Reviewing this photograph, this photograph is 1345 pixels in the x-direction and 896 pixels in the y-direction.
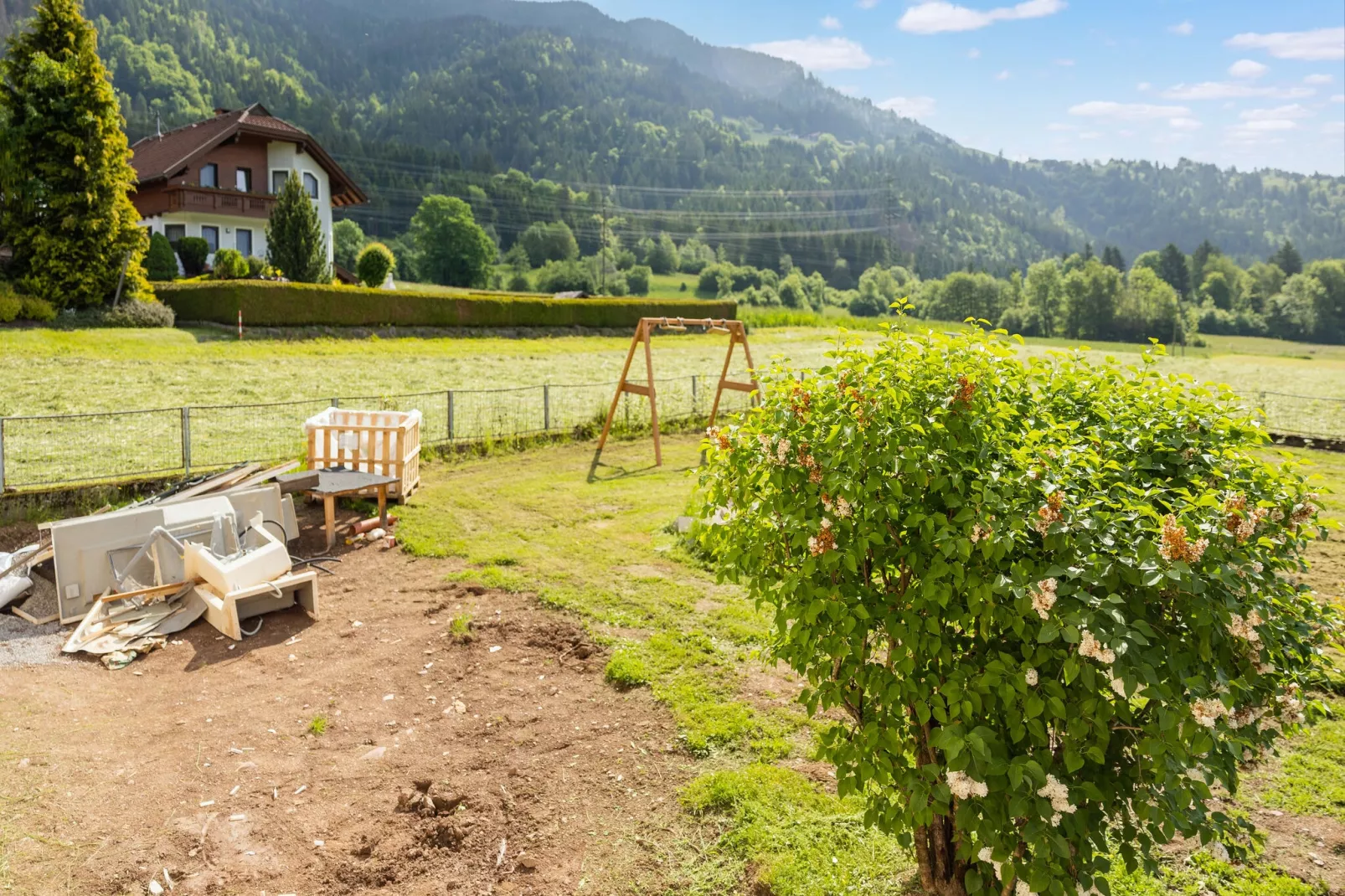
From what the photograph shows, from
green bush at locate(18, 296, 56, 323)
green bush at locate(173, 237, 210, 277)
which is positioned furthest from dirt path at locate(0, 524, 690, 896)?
green bush at locate(173, 237, 210, 277)

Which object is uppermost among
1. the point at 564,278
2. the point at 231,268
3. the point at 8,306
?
the point at 564,278

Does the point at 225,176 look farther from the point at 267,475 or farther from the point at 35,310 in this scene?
the point at 267,475

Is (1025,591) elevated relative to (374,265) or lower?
lower

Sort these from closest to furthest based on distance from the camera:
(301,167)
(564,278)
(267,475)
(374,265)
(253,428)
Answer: (267,475), (253,428), (374,265), (301,167), (564,278)

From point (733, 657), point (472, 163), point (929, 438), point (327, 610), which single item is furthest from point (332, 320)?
point (472, 163)

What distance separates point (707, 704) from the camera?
6.32 meters

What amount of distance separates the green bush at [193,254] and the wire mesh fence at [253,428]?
78.5 ft

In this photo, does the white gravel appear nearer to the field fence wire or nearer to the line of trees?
the field fence wire

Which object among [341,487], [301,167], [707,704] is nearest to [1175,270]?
[301,167]

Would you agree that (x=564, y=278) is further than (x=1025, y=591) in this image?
Yes

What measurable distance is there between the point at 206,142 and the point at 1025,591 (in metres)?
47.7

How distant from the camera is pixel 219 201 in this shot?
132ft

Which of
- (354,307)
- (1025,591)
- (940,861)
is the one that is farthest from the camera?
(354,307)

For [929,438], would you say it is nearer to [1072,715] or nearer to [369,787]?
[1072,715]
